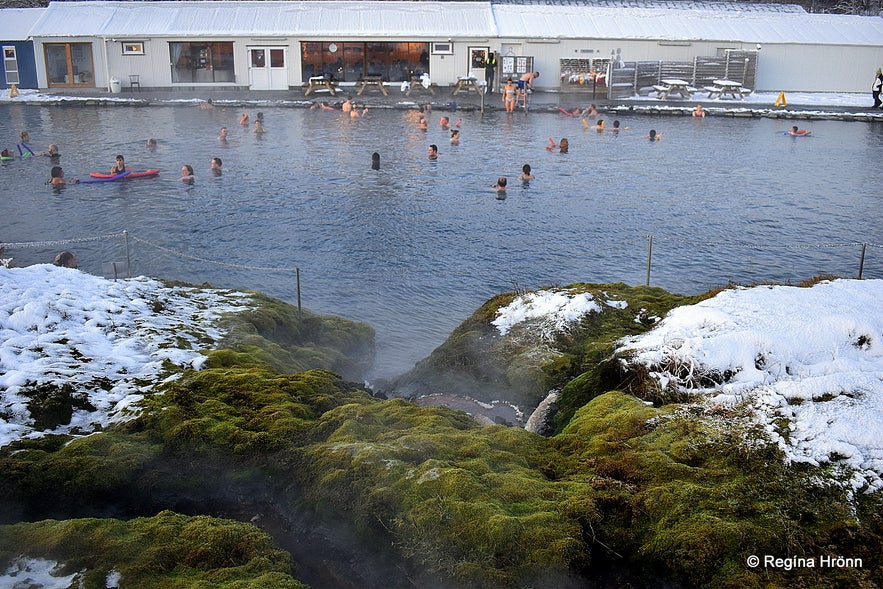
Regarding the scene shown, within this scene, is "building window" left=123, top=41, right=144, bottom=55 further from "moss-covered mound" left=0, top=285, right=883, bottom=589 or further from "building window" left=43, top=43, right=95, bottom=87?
"moss-covered mound" left=0, top=285, right=883, bottom=589

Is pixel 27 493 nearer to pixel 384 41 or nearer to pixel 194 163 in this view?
pixel 194 163

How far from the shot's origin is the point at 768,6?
50.8 m

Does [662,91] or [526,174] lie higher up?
[662,91]

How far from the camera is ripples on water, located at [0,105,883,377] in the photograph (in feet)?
51.6

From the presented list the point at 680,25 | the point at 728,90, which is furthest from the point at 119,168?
the point at 680,25

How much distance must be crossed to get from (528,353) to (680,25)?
4094 cm

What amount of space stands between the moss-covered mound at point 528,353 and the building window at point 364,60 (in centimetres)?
3750

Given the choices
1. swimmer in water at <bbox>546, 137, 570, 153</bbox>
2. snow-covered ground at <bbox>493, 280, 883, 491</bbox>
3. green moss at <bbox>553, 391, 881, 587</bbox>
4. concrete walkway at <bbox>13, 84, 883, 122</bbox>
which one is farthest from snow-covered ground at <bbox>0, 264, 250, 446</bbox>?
concrete walkway at <bbox>13, 84, 883, 122</bbox>

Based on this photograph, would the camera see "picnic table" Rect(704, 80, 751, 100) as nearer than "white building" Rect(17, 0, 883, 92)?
Yes

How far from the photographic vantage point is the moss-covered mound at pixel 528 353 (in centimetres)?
843

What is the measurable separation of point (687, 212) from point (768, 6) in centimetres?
3703

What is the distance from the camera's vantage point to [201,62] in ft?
146

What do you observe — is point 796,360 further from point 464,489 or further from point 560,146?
point 560,146

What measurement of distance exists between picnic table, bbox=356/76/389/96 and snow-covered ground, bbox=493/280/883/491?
36688mm
